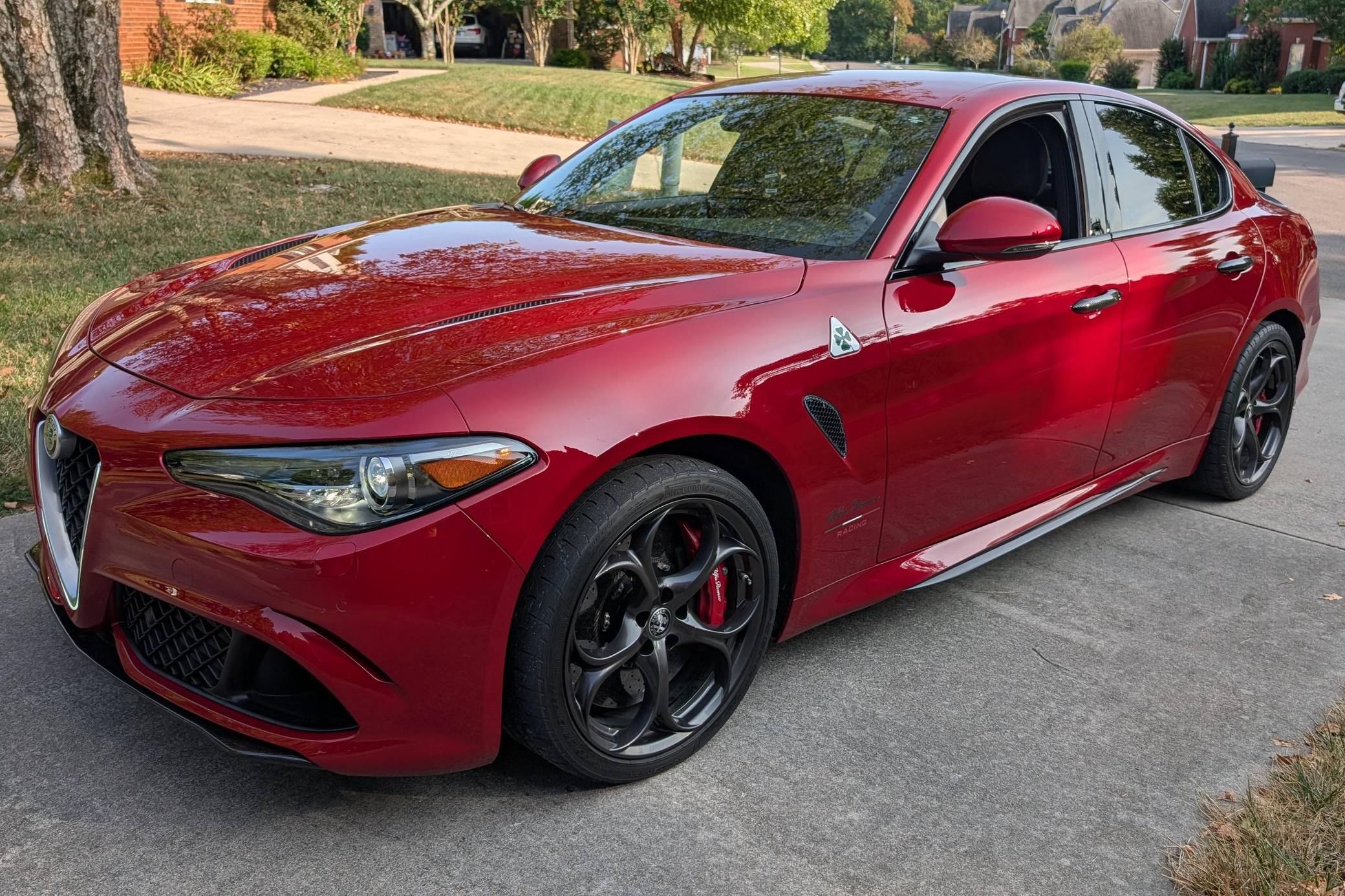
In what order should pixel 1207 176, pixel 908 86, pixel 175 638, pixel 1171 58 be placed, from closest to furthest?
1. pixel 175 638
2. pixel 908 86
3. pixel 1207 176
4. pixel 1171 58

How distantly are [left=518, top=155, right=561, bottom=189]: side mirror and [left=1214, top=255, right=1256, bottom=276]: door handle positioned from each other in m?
2.48

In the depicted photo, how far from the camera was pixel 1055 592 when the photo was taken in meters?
4.04

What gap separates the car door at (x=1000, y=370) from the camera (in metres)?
3.21

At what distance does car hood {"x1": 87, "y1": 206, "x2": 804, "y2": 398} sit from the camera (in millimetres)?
2480

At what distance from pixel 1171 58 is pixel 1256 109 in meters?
31.7

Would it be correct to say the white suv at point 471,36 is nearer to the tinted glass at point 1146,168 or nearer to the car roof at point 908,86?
the car roof at point 908,86

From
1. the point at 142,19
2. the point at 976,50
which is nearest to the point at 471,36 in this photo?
the point at 142,19

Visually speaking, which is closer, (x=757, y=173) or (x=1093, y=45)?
(x=757, y=173)

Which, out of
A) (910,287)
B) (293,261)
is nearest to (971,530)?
(910,287)

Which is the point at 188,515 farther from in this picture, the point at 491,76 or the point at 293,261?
the point at 491,76

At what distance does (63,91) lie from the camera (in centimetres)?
910

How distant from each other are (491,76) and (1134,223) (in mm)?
22371

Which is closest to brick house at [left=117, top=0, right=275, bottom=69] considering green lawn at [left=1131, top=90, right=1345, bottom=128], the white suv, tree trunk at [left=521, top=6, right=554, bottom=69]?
tree trunk at [left=521, top=6, right=554, bottom=69]

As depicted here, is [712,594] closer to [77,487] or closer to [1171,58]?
[77,487]
